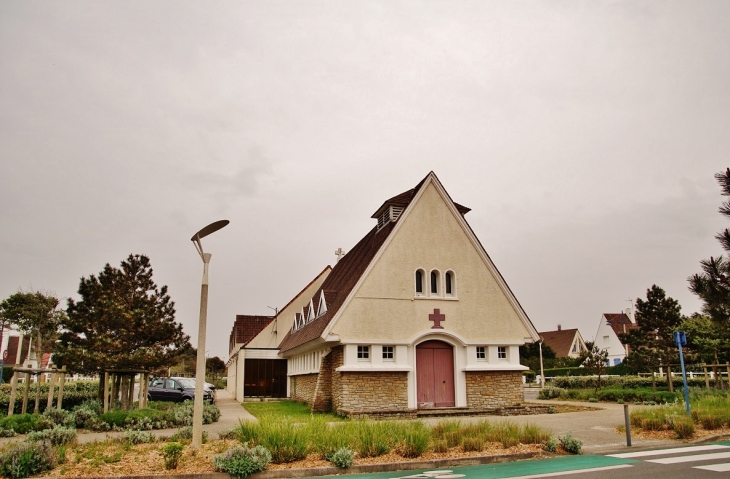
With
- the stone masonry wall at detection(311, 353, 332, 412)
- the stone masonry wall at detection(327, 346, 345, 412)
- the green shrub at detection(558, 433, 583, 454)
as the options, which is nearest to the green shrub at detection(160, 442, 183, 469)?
the green shrub at detection(558, 433, 583, 454)

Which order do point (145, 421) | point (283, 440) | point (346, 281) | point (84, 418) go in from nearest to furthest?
point (283, 440)
point (145, 421)
point (84, 418)
point (346, 281)

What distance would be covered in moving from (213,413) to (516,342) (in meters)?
11.9

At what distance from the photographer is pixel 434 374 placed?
22797 millimetres

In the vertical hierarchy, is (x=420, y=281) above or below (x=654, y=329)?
above

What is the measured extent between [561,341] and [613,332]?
9.35 meters

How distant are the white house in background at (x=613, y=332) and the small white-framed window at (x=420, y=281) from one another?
53.9 m

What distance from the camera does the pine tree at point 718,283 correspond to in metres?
14.3

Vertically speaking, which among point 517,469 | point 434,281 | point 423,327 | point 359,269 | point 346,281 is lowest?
point 517,469

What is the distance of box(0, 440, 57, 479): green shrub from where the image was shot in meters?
9.84

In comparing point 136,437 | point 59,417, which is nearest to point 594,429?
point 136,437

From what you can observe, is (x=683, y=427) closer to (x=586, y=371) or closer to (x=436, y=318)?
(x=436, y=318)

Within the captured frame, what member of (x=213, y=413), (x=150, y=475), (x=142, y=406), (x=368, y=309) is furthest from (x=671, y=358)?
(x=150, y=475)

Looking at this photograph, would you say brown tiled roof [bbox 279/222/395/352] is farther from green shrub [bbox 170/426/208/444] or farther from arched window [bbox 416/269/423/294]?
green shrub [bbox 170/426/208/444]

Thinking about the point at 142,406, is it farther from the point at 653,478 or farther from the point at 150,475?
the point at 653,478
